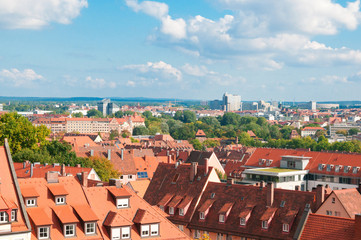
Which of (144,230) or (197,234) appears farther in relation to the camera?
(197,234)

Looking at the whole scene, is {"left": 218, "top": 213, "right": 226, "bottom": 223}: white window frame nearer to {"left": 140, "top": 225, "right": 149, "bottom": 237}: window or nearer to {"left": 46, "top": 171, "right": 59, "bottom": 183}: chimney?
{"left": 140, "top": 225, "right": 149, "bottom": 237}: window

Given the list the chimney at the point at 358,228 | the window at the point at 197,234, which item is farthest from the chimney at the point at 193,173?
the chimney at the point at 358,228

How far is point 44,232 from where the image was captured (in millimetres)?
37875

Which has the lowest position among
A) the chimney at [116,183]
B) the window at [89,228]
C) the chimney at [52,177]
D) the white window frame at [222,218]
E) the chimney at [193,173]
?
the white window frame at [222,218]

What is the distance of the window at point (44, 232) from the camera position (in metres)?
37.7

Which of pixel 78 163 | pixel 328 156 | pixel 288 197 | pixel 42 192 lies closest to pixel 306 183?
pixel 328 156

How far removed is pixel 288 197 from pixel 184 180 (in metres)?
12.9

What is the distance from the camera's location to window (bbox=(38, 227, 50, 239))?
37697mm

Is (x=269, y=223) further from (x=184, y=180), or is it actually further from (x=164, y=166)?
(x=164, y=166)

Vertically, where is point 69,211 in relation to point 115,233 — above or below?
above

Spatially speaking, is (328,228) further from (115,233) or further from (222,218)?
(115,233)

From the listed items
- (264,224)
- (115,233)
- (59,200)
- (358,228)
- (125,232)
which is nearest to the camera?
(59,200)

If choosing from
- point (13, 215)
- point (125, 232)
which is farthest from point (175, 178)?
point (13, 215)

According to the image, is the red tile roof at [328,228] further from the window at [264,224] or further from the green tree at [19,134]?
the green tree at [19,134]
